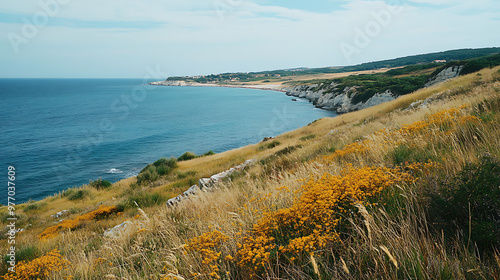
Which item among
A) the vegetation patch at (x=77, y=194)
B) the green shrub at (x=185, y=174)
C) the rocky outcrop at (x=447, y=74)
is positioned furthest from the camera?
the rocky outcrop at (x=447, y=74)

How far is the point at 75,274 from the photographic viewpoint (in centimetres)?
403

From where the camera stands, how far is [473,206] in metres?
2.74

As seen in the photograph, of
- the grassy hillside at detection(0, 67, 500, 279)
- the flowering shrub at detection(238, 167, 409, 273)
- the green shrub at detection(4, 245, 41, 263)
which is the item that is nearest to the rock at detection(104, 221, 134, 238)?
the grassy hillside at detection(0, 67, 500, 279)

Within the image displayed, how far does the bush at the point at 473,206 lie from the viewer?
2453 millimetres

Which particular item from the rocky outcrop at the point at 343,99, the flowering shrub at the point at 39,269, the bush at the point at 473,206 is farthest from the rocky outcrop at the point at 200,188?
the rocky outcrop at the point at 343,99

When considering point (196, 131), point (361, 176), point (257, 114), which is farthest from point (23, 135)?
point (361, 176)

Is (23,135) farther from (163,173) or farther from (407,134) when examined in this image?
(407,134)

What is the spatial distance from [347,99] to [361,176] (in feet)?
236

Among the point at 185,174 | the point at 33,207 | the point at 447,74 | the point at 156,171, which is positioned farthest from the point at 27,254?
the point at 447,74

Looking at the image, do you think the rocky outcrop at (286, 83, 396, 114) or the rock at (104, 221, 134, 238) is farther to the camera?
the rocky outcrop at (286, 83, 396, 114)

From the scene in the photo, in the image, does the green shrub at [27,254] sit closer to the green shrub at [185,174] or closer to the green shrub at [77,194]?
the green shrub at [185,174]

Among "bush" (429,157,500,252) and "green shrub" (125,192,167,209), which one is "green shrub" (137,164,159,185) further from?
"bush" (429,157,500,252)

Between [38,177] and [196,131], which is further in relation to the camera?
[196,131]

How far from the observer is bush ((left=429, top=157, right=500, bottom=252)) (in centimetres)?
245
